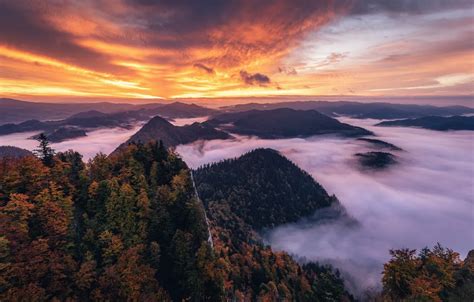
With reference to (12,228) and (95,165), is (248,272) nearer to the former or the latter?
(95,165)

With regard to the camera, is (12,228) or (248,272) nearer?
(12,228)

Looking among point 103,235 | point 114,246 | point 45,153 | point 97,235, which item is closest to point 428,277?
point 114,246

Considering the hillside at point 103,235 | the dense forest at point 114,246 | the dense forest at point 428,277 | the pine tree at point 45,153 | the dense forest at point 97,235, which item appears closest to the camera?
the dense forest at point 97,235

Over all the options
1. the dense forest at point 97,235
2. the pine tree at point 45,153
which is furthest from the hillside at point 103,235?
the pine tree at point 45,153

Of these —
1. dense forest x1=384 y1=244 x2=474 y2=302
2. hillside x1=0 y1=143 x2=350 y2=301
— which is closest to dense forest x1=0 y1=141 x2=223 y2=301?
hillside x1=0 y1=143 x2=350 y2=301

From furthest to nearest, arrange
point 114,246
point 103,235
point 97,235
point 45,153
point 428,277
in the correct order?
point 45,153 < point 97,235 < point 103,235 < point 114,246 < point 428,277

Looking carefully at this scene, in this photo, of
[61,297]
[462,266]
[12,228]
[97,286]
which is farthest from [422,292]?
[12,228]

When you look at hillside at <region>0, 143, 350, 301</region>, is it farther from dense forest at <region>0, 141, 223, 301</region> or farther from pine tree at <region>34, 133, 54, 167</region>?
pine tree at <region>34, 133, 54, 167</region>

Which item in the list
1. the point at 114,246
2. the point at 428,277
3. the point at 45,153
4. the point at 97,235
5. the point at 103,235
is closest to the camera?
the point at 428,277

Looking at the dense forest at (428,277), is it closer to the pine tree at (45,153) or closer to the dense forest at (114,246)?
the dense forest at (114,246)

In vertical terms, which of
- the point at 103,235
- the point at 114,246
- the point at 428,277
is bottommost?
the point at 428,277

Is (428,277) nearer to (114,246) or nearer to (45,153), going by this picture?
(114,246)
